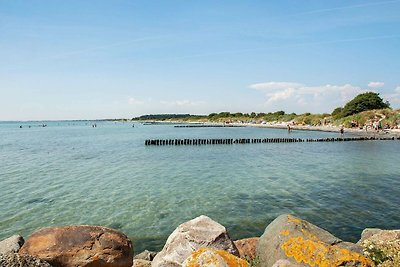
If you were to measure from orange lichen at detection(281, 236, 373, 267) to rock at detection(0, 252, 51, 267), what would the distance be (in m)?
5.03

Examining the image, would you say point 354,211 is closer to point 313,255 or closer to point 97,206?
point 313,255

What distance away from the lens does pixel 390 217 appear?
15.7m

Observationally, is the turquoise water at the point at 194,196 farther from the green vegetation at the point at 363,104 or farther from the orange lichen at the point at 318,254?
the green vegetation at the point at 363,104

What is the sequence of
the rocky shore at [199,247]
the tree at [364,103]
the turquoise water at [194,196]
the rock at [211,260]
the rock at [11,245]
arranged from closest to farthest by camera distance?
the rock at [211,260] → the rocky shore at [199,247] → the rock at [11,245] → the turquoise water at [194,196] → the tree at [364,103]

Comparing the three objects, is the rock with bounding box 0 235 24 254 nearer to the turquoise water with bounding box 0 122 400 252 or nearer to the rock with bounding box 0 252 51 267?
the rock with bounding box 0 252 51 267

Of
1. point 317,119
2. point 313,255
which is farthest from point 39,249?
point 317,119

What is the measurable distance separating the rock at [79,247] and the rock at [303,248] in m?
3.38

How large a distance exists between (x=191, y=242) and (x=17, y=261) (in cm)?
345

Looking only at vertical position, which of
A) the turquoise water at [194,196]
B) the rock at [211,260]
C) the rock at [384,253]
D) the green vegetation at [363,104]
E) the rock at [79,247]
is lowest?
the turquoise water at [194,196]

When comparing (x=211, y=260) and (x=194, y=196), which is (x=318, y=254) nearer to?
(x=211, y=260)

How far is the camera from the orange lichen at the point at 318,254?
6.25 meters

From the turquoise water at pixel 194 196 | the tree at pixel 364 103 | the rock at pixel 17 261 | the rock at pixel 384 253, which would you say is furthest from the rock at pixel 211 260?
the tree at pixel 364 103

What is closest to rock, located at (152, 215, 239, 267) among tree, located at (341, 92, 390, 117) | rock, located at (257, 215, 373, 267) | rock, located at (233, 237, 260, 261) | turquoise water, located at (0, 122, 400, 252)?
rock, located at (257, 215, 373, 267)

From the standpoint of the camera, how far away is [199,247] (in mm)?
7215
